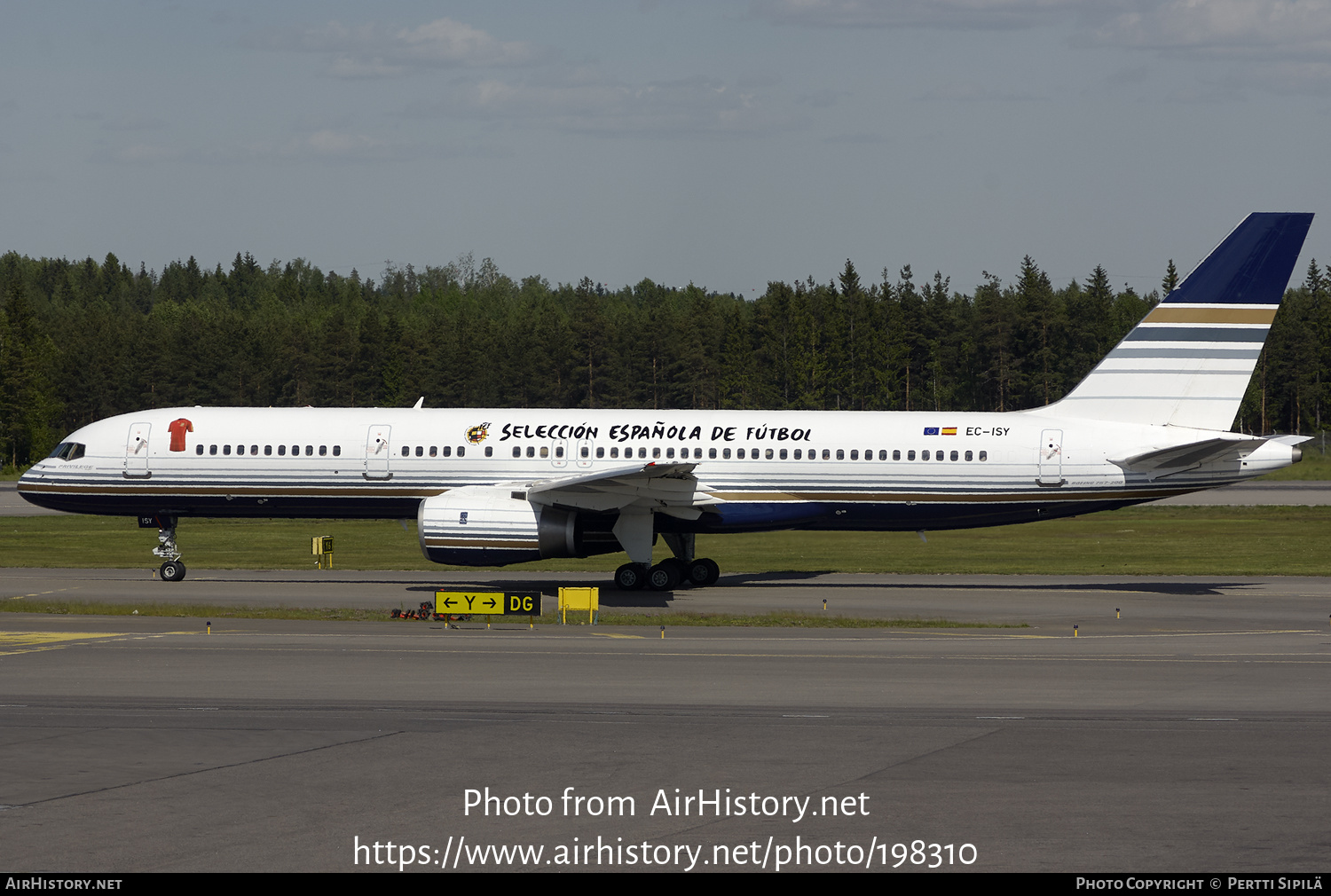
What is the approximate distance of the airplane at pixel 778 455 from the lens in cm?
3559

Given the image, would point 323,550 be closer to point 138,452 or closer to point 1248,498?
point 138,452

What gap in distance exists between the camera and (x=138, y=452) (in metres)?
37.0

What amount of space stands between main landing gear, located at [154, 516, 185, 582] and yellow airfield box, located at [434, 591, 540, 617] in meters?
11.2

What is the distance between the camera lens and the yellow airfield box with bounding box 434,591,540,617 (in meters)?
29.0

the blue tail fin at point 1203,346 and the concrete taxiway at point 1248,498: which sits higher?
the blue tail fin at point 1203,346

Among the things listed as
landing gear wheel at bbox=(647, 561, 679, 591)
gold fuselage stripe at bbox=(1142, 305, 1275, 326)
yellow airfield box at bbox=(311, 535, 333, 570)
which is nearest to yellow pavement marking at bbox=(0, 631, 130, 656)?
landing gear wheel at bbox=(647, 561, 679, 591)

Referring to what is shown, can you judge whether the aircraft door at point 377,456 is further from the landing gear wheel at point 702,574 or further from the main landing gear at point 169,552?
the landing gear wheel at point 702,574

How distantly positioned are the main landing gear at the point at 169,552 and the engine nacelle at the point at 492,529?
25.9 feet

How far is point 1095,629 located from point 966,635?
3.04m

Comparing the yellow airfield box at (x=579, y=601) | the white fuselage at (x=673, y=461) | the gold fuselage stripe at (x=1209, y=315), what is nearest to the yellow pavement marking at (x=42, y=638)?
the yellow airfield box at (x=579, y=601)

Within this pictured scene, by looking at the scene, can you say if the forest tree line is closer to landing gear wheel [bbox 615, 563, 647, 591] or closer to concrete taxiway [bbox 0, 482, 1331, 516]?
concrete taxiway [bbox 0, 482, 1331, 516]

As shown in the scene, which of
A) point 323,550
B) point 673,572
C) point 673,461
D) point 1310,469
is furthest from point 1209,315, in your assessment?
point 1310,469

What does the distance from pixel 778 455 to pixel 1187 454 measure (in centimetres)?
1009
